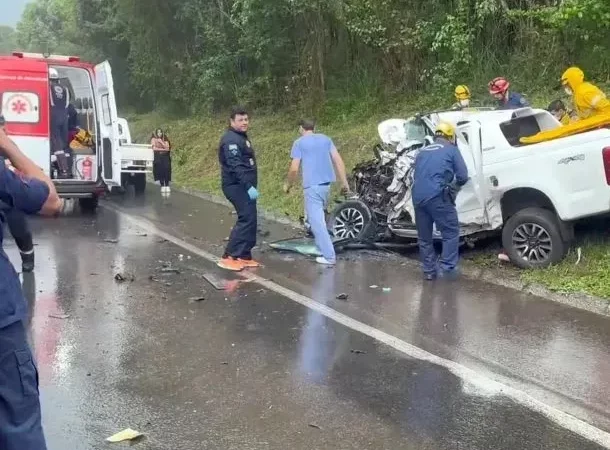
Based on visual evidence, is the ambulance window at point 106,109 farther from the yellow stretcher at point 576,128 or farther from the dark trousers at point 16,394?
the dark trousers at point 16,394

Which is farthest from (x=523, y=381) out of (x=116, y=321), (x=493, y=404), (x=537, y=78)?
(x=537, y=78)

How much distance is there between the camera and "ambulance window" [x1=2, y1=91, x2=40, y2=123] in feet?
41.2

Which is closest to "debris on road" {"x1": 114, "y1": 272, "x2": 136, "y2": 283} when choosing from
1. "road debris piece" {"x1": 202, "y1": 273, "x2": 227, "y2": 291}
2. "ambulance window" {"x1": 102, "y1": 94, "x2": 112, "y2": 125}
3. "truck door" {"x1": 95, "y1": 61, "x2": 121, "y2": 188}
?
"road debris piece" {"x1": 202, "y1": 273, "x2": 227, "y2": 291}

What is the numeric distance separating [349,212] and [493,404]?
5453 millimetres

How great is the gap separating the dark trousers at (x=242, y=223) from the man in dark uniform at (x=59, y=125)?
5.42 m

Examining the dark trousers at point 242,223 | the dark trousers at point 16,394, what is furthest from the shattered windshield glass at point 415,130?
the dark trousers at point 16,394

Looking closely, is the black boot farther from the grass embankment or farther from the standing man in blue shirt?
the grass embankment

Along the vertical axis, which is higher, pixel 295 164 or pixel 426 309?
pixel 295 164

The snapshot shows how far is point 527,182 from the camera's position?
27.1 feet

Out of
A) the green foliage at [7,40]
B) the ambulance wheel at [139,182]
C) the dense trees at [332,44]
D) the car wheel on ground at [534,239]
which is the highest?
the green foliage at [7,40]

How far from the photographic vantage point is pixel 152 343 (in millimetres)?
6312

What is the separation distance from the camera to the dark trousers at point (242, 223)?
9039mm

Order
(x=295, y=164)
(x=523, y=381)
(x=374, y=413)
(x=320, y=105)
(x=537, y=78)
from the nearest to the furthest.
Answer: (x=374, y=413) → (x=523, y=381) → (x=295, y=164) → (x=537, y=78) → (x=320, y=105)

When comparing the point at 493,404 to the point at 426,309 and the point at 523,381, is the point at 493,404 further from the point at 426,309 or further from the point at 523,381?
the point at 426,309
